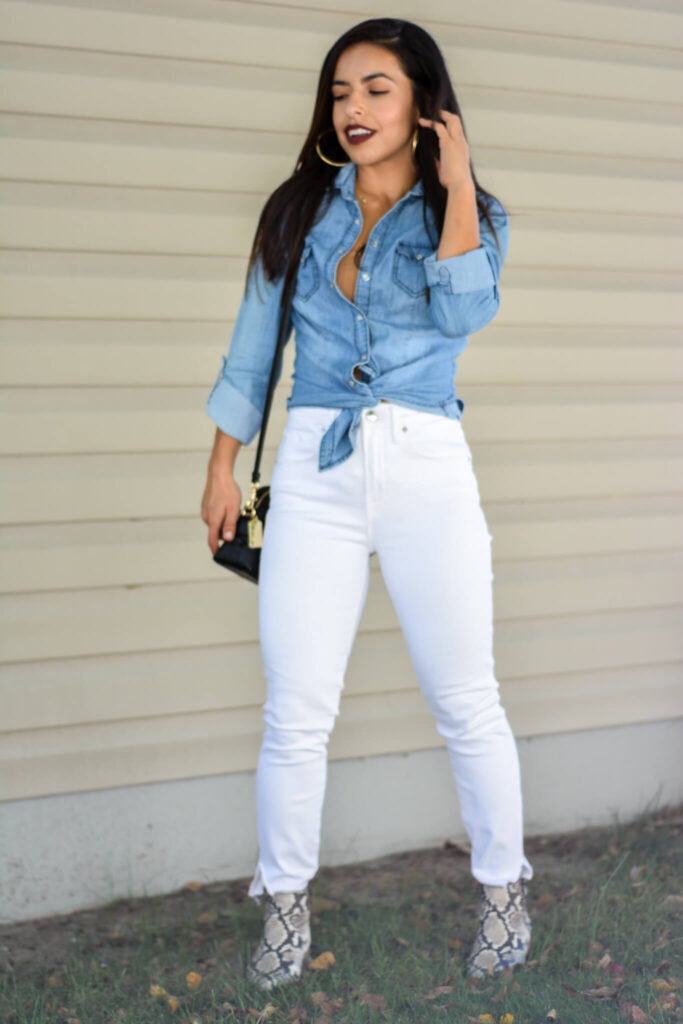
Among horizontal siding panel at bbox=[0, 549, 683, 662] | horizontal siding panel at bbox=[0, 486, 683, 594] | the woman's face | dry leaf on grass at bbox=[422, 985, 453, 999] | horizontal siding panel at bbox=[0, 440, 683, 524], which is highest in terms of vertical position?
the woman's face

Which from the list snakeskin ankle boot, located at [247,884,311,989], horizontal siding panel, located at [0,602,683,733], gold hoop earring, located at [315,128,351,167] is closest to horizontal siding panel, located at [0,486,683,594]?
horizontal siding panel, located at [0,602,683,733]

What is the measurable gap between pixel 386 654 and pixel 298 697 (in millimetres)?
1115

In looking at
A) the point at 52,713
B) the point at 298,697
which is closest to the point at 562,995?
the point at 298,697

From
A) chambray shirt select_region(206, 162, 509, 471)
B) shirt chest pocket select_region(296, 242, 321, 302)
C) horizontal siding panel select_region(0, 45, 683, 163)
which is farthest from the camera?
horizontal siding panel select_region(0, 45, 683, 163)

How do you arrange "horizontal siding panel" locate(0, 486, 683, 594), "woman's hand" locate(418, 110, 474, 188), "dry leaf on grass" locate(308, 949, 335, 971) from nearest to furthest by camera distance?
"woman's hand" locate(418, 110, 474, 188) < "dry leaf on grass" locate(308, 949, 335, 971) < "horizontal siding panel" locate(0, 486, 683, 594)

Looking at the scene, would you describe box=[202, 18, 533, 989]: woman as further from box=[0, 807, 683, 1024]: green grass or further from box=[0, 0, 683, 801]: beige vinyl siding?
box=[0, 0, 683, 801]: beige vinyl siding

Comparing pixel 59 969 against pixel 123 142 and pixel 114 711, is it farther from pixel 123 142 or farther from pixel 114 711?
pixel 123 142

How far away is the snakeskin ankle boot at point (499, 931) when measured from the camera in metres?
2.55

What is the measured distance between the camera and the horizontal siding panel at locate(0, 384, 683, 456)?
10.0 ft

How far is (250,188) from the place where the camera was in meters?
3.24

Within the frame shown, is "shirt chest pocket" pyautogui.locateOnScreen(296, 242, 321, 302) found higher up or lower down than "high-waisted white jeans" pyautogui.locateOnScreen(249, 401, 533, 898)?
higher up

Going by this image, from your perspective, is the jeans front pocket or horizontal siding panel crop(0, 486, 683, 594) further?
horizontal siding panel crop(0, 486, 683, 594)

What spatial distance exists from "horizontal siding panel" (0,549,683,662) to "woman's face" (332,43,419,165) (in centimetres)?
144

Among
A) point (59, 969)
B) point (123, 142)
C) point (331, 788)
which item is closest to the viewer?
point (59, 969)
